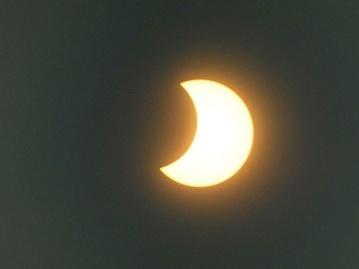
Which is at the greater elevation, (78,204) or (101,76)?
(101,76)

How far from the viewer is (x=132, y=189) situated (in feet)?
2.84

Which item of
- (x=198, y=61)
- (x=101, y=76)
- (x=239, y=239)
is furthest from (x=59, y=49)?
(x=239, y=239)

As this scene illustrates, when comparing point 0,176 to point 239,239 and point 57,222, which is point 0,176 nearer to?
point 57,222

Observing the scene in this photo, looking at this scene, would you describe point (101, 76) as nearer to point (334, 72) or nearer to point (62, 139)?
point (62, 139)

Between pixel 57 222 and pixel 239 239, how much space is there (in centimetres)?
22

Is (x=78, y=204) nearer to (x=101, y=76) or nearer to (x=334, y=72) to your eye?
(x=101, y=76)

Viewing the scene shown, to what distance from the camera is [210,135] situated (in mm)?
856

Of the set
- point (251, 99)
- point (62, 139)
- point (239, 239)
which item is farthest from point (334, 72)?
point (62, 139)

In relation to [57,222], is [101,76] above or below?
above

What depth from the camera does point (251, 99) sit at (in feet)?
2.83

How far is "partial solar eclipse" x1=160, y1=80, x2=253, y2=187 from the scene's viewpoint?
2.81 feet

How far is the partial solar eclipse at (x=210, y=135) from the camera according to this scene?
86 centimetres

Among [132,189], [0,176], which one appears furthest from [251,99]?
[0,176]

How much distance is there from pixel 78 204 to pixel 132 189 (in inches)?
2.6
